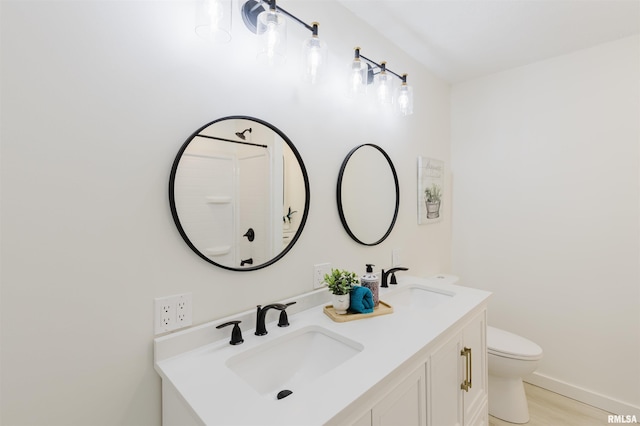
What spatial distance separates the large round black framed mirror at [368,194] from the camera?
5.49 ft

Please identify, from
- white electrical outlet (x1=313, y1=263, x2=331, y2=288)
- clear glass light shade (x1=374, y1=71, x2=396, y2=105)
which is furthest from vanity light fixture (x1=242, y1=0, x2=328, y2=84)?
white electrical outlet (x1=313, y1=263, x2=331, y2=288)

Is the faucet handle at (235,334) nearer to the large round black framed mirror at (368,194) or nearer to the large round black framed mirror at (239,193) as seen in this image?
the large round black framed mirror at (239,193)

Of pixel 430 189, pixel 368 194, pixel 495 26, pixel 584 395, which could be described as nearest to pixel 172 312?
pixel 368 194

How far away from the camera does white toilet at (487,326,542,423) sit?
1868 mm

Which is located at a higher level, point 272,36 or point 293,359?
point 272,36

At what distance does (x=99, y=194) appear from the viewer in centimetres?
89

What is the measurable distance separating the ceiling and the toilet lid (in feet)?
6.58

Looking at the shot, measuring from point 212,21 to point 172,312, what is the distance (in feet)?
3.26

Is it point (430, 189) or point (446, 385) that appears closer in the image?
point (446, 385)

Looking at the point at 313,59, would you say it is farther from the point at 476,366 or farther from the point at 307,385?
the point at 476,366

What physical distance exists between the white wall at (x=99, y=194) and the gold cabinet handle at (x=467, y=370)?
951mm

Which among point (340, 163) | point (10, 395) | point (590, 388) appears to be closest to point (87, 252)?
point (10, 395)

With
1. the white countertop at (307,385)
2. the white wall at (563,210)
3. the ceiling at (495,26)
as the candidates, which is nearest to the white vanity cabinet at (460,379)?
the white countertop at (307,385)

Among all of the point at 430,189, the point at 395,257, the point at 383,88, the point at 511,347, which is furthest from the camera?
the point at 430,189
